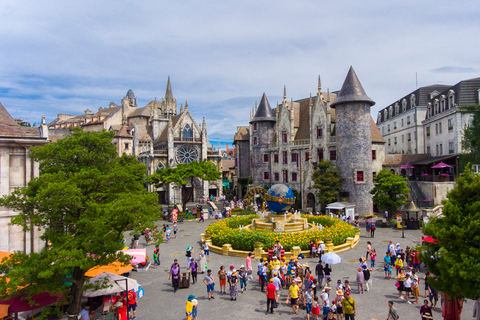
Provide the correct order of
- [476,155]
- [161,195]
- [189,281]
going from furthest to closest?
1. [161,195]
2. [476,155]
3. [189,281]

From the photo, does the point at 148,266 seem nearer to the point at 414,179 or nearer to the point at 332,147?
the point at 332,147

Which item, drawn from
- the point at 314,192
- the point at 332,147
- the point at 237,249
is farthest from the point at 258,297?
the point at 332,147

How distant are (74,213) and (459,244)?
47.1 ft

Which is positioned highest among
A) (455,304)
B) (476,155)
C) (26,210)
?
(476,155)

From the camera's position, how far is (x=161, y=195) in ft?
194

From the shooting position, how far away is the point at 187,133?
62719 mm

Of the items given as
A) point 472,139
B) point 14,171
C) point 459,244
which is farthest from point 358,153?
point 14,171

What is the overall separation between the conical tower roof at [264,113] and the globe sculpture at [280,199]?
90.0 ft

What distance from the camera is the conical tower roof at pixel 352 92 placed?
4134cm

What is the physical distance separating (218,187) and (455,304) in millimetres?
52916

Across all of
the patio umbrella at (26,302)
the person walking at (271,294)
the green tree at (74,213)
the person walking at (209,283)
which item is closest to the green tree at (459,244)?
the person walking at (271,294)

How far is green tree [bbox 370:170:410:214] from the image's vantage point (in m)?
35.0

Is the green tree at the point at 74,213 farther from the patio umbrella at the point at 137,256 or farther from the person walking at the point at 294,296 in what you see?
the person walking at the point at 294,296

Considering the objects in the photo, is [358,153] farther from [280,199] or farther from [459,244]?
[459,244]
